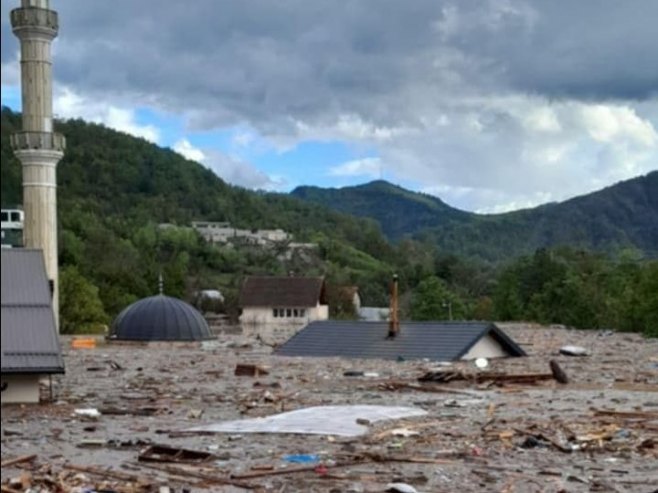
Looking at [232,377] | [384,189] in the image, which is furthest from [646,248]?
[384,189]

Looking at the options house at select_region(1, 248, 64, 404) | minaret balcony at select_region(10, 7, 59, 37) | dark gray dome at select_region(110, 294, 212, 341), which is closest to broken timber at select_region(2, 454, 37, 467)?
house at select_region(1, 248, 64, 404)

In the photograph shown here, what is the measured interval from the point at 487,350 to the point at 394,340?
9.89 ft

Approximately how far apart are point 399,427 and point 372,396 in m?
5.48

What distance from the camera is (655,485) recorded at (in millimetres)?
9656

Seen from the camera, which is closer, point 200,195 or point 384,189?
point 200,195

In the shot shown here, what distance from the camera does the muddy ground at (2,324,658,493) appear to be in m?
9.77

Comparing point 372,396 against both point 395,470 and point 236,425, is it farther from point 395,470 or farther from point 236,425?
point 395,470

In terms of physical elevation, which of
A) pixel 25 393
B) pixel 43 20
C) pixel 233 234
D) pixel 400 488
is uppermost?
pixel 233 234

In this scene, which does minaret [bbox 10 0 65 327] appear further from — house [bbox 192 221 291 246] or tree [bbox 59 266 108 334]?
house [bbox 192 221 291 246]

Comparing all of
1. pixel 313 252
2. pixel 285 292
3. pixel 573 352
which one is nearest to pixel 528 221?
pixel 313 252

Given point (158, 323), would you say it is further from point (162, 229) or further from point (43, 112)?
point (162, 229)

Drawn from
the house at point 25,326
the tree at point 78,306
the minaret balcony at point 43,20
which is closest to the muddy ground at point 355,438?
the house at point 25,326

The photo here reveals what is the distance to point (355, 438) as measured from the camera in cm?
1266

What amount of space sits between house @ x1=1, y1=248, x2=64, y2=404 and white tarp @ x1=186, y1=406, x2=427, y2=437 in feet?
8.46
